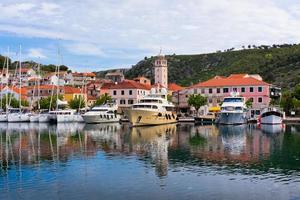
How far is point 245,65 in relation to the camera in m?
161

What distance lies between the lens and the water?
25.1 metres

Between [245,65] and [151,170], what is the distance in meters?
134

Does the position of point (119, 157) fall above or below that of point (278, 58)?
→ below

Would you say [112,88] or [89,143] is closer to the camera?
[89,143]

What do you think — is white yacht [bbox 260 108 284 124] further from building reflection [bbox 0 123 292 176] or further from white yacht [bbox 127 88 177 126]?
building reflection [bbox 0 123 292 176]

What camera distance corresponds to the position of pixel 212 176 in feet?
97.0

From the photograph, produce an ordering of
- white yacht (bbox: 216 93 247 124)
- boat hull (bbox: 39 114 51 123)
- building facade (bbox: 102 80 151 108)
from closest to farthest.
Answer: white yacht (bbox: 216 93 247 124) < boat hull (bbox: 39 114 51 123) < building facade (bbox: 102 80 151 108)

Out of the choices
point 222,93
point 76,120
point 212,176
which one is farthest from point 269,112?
point 212,176

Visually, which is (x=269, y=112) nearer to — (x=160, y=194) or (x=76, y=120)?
(x=76, y=120)

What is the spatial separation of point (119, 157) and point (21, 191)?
1452cm

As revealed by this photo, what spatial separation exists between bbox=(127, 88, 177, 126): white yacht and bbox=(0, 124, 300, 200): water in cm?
2821

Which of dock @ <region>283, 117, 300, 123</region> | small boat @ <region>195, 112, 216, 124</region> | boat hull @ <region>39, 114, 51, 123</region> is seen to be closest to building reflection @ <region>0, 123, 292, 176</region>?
dock @ <region>283, 117, 300, 123</region>

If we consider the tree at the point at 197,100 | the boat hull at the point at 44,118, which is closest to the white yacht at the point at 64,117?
the boat hull at the point at 44,118

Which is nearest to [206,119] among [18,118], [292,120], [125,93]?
[292,120]
